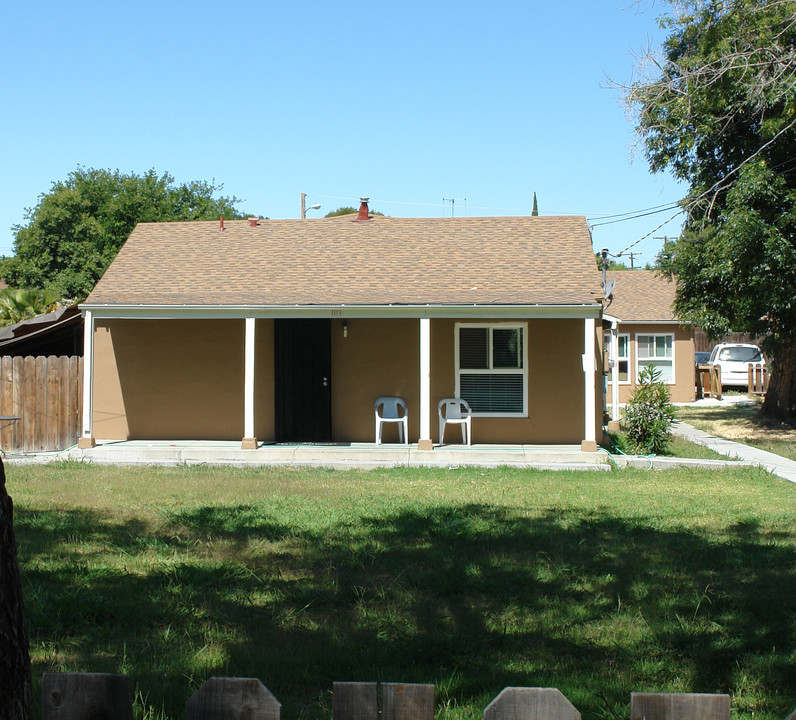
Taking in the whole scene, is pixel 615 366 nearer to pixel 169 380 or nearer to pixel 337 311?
pixel 337 311

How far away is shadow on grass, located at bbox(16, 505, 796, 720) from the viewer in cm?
418

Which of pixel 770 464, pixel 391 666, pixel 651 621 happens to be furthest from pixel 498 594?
pixel 770 464

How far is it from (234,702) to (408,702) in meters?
0.45

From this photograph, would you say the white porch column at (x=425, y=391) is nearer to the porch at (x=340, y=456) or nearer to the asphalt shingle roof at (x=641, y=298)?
the porch at (x=340, y=456)

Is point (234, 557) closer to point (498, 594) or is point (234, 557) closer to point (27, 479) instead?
point (498, 594)

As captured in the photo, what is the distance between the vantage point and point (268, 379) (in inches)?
608

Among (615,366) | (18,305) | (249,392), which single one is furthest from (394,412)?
(18,305)

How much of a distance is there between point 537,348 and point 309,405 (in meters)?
4.28

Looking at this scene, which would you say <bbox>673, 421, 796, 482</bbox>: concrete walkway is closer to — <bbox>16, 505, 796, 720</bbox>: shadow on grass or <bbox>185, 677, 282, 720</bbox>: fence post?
<bbox>16, 505, 796, 720</bbox>: shadow on grass

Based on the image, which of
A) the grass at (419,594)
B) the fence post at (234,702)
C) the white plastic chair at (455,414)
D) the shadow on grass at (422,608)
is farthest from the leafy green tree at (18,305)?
the fence post at (234,702)

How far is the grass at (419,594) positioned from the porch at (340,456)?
3.53 meters

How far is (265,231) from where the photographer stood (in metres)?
17.8

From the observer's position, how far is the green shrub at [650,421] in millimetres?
13922

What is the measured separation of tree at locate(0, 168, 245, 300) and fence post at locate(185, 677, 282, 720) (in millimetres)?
34279
